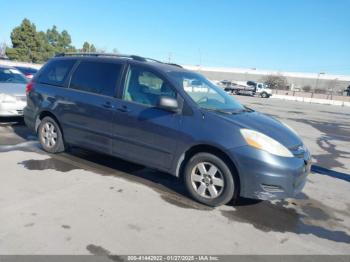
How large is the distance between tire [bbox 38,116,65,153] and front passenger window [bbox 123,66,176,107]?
5.70 ft

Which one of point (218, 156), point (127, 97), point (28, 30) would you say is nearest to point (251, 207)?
point (218, 156)

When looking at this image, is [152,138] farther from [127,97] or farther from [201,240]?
[201,240]

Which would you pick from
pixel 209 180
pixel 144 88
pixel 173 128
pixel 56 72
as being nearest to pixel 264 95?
A: pixel 56 72

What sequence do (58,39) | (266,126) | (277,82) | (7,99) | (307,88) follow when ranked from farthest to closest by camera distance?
1. (307,88)
2. (277,82)
3. (58,39)
4. (7,99)
5. (266,126)

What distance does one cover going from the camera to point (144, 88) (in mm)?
5031

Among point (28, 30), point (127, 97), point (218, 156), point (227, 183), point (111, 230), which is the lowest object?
point (111, 230)

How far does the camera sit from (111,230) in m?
3.57

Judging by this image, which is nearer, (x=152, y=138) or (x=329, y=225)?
(x=329, y=225)

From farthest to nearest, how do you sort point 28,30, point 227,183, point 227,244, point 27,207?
1. point 28,30
2. point 227,183
3. point 27,207
4. point 227,244

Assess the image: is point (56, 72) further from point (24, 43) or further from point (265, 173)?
point (24, 43)

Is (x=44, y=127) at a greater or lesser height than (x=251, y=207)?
greater

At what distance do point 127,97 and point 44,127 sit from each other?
210cm

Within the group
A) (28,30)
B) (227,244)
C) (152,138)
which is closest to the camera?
(227,244)

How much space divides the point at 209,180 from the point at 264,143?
85 cm
